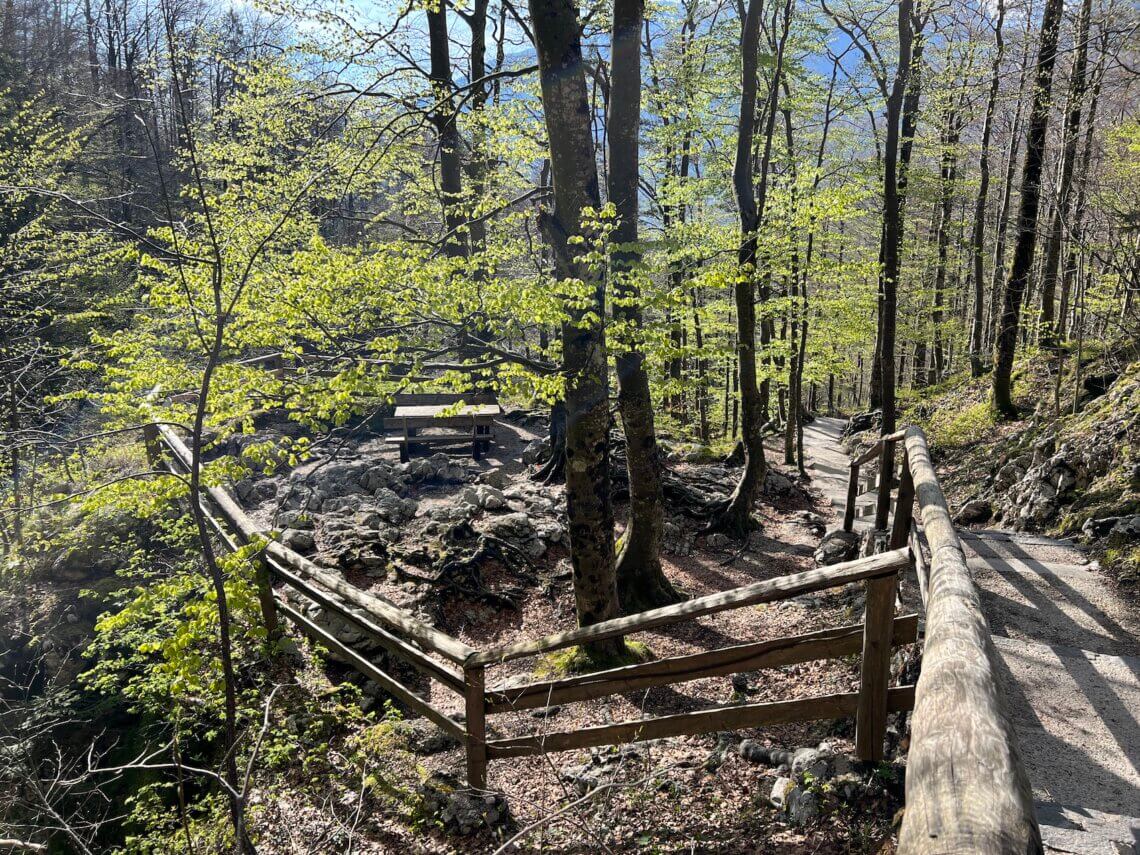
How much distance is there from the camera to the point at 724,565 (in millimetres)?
9172

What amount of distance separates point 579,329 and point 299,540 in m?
4.96

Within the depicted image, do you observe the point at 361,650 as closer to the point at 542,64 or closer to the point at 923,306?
the point at 542,64

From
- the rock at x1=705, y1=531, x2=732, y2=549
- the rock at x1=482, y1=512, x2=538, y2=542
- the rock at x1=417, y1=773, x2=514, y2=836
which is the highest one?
the rock at x1=482, y1=512, x2=538, y2=542

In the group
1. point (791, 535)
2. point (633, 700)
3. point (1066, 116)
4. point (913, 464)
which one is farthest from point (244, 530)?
point (1066, 116)

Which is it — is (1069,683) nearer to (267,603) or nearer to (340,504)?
(267,603)

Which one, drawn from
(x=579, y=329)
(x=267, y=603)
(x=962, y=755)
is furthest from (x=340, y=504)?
(x=962, y=755)

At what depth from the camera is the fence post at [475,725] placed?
13.4ft

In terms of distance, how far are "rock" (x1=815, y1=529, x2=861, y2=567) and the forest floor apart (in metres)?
0.44

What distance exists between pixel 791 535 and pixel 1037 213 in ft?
26.2

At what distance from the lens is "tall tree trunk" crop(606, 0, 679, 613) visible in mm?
6504

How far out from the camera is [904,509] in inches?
190

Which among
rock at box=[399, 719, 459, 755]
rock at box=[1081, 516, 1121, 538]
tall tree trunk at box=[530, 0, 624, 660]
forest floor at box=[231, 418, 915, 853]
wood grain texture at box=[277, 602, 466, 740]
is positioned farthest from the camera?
rock at box=[1081, 516, 1121, 538]

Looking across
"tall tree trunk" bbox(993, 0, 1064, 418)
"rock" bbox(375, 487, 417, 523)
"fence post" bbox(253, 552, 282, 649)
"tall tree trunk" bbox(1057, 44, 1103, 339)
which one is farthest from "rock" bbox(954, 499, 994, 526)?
"fence post" bbox(253, 552, 282, 649)

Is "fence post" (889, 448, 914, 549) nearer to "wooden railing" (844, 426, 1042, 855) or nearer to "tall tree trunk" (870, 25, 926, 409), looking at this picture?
"wooden railing" (844, 426, 1042, 855)
